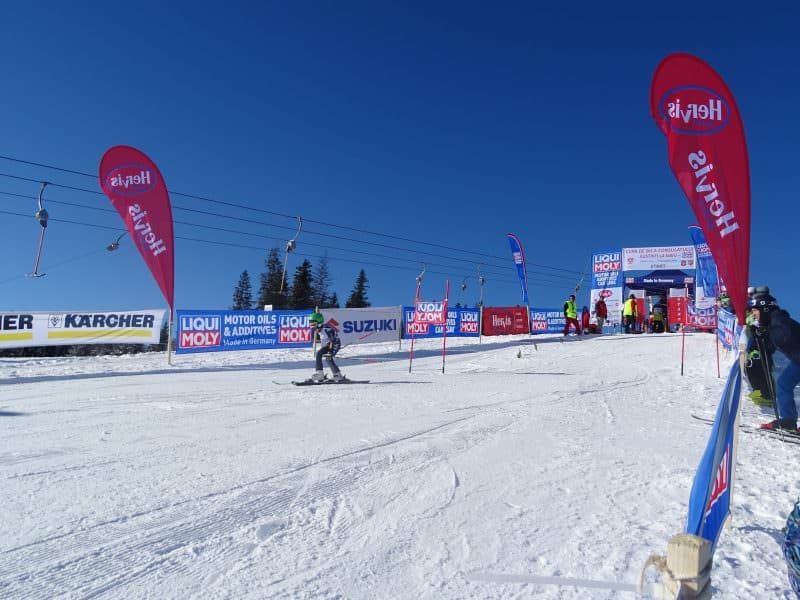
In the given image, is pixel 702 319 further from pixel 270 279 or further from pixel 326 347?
pixel 270 279

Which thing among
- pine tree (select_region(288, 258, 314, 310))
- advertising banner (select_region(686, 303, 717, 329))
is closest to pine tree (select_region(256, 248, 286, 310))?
pine tree (select_region(288, 258, 314, 310))

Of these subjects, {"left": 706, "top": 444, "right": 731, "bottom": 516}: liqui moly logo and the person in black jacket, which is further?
the person in black jacket

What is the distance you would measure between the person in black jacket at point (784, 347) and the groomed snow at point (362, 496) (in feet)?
1.66

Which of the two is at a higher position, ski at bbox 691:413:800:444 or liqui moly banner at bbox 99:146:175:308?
liqui moly banner at bbox 99:146:175:308

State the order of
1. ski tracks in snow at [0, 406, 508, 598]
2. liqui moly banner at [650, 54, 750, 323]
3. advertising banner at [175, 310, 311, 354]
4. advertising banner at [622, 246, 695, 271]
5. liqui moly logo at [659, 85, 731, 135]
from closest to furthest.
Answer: ski tracks in snow at [0, 406, 508, 598], liqui moly banner at [650, 54, 750, 323], liqui moly logo at [659, 85, 731, 135], advertising banner at [175, 310, 311, 354], advertising banner at [622, 246, 695, 271]

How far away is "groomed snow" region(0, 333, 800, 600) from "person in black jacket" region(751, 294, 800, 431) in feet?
1.66

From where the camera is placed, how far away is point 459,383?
1091 cm

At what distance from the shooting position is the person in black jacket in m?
5.66

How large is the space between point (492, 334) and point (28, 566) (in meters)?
26.9

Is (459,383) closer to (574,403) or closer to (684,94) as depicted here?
(574,403)

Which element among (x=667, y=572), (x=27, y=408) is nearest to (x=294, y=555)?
(x=667, y=572)

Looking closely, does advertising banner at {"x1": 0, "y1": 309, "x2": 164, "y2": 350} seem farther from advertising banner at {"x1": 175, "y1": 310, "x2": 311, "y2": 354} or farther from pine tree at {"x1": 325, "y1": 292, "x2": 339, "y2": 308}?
pine tree at {"x1": 325, "y1": 292, "x2": 339, "y2": 308}

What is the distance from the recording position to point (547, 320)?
31.3 m

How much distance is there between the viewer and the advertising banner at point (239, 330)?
18.3 meters
